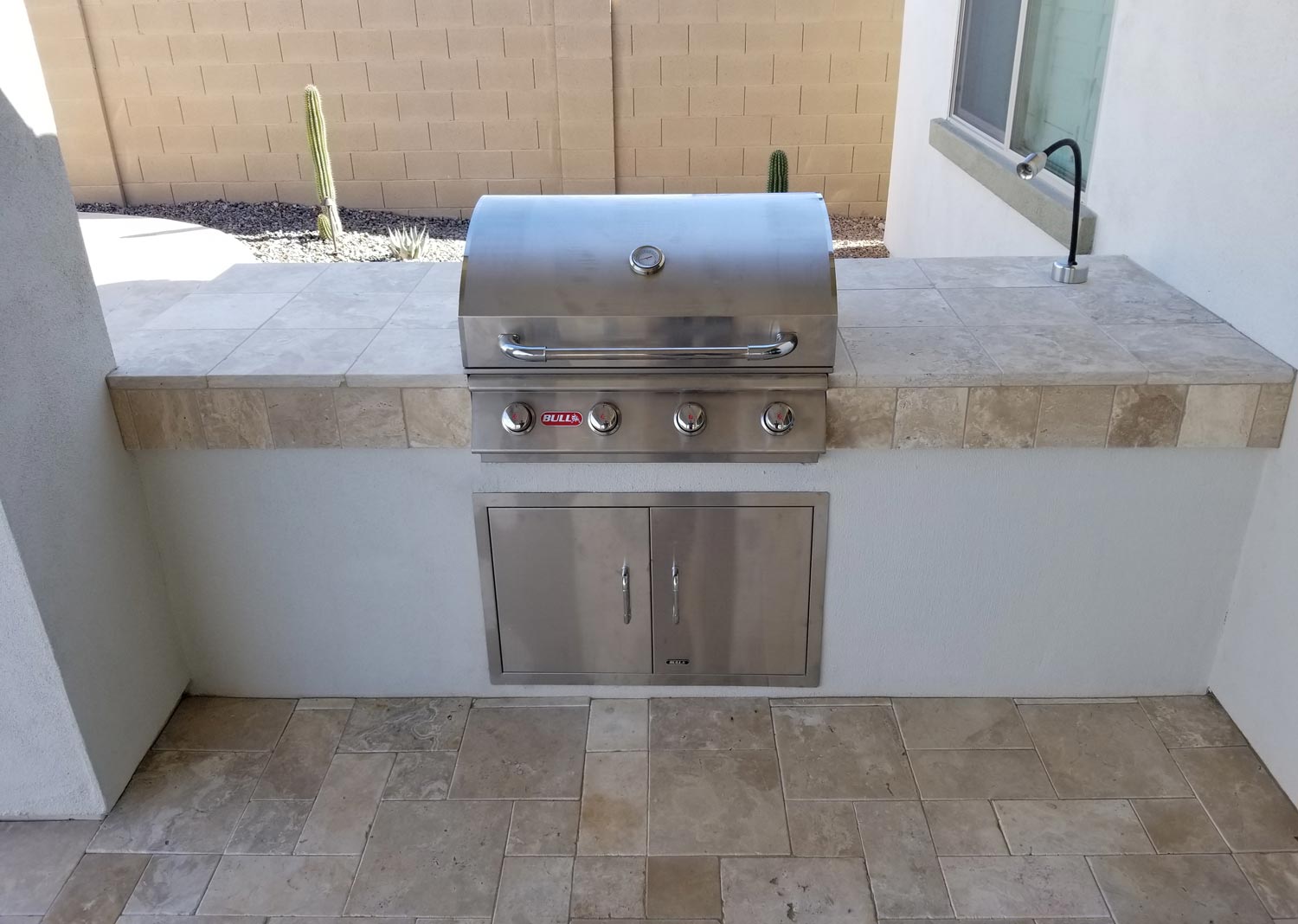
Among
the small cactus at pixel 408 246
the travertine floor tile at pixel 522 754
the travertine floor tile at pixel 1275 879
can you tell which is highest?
the small cactus at pixel 408 246

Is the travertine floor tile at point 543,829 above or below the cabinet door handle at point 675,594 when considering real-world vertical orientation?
below

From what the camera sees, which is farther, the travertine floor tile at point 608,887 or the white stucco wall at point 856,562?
the white stucco wall at point 856,562

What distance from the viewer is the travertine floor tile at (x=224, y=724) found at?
279 cm

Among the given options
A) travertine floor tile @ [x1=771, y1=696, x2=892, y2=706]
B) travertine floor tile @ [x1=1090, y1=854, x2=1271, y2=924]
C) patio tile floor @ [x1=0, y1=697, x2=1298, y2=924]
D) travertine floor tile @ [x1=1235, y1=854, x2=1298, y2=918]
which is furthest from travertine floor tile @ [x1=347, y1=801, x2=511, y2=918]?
travertine floor tile @ [x1=1235, y1=854, x2=1298, y2=918]

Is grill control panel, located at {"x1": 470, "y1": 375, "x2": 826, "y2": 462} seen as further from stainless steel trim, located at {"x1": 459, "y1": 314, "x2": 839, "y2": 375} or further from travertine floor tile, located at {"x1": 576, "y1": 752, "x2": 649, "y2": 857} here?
travertine floor tile, located at {"x1": 576, "y1": 752, "x2": 649, "y2": 857}

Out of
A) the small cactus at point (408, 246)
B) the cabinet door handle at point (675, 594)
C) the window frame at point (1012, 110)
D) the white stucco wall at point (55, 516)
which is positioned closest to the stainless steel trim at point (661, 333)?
the cabinet door handle at point (675, 594)

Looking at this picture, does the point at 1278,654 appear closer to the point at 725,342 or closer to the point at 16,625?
the point at 725,342

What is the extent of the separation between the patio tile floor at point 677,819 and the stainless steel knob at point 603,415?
2.92 feet

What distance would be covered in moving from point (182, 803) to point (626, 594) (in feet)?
4.09

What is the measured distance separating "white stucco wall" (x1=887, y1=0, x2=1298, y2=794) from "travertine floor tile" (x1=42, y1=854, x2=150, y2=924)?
9.11ft

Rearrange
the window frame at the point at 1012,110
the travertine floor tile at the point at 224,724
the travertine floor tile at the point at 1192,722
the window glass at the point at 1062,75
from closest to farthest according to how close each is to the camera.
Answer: the travertine floor tile at the point at 1192,722 → the travertine floor tile at the point at 224,724 → the window glass at the point at 1062,75 → the window frame at the point at 1012,110

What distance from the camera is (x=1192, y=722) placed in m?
2.76

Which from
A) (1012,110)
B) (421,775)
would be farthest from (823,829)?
(1012,110)

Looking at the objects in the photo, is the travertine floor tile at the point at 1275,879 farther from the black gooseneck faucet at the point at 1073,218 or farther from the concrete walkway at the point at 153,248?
the concrete walkway at the point at 153,248
